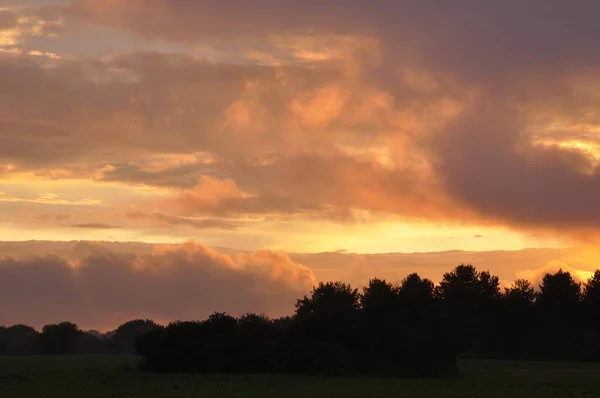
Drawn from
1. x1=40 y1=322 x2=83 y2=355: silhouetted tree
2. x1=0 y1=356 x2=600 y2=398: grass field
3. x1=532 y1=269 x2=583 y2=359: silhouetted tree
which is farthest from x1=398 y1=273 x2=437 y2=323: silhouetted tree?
x1=40 y1=322 x2=83 y2=355: silhouetted tree

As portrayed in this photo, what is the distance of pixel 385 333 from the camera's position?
316ft

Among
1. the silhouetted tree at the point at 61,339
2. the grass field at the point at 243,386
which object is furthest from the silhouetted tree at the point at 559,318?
the silhouetted tree at the point at 61,339

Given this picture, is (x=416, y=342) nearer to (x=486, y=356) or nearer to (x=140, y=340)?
(x=140, y=340)

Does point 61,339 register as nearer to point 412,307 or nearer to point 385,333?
point 412,307

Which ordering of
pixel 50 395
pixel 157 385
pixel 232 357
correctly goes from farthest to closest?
pixel 232 357 → pixel 157 385 → pixel 50 395

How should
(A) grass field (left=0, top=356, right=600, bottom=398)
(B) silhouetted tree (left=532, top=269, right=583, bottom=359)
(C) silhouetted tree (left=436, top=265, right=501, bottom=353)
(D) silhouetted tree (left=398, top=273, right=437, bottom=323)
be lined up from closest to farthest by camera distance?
(A) grass field (left=0, top=356, right=600, bottom=398) → (D) silhouetted tree (left=398, top=273, right=437, bottom=323) → (B) silhouetted tree (left=532, top=269, right=583, bottom=359) → (C) silhouetted tree (left=436, top=265, right=501, bottom=353)

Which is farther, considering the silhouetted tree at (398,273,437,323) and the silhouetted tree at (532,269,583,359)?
the silhouetted tree at (532,269,583,359)

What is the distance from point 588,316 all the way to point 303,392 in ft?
386

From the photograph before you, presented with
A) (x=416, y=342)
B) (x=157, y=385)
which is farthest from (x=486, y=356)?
(x=157, y=385)

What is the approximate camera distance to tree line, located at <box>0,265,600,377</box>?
299 ft

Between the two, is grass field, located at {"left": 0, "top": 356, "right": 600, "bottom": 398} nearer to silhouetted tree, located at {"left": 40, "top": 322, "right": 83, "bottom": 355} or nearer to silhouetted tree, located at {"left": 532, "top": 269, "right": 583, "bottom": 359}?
silhouetted tree, located at {"left": 532, "top": 269, "right": 583, "bottom": 359}

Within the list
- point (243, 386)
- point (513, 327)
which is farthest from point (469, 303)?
point (243, 386)

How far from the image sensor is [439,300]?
186 m

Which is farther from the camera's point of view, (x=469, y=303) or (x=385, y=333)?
(x=469, y=303)
